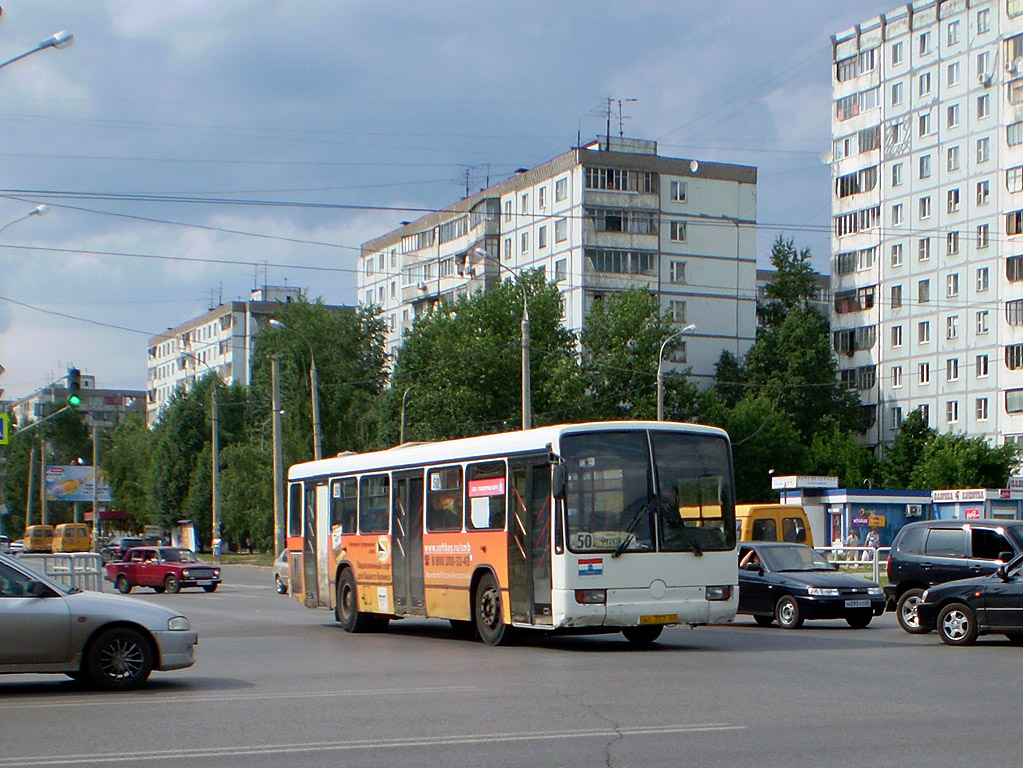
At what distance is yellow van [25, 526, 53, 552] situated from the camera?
318 ft

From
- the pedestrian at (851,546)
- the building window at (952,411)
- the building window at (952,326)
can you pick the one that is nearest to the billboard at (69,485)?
the building window at (952,411)

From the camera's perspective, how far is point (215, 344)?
472 feet

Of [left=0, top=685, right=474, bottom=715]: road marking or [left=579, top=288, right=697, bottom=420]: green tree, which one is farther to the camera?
[left=579, top=288, right=697, bottom=420]: green tree

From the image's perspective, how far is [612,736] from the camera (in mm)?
10133

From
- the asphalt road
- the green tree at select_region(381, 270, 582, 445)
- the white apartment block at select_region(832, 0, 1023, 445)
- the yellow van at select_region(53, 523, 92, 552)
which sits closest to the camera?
the asphalt road

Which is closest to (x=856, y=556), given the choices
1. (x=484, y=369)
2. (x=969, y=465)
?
(x=969, y=465)

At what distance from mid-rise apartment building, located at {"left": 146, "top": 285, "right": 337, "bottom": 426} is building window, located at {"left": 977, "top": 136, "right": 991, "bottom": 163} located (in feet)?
208

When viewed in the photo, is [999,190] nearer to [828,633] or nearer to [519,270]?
[519,270]

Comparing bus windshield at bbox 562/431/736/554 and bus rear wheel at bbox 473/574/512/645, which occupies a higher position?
bus windshield at bbox 562/431/736/554

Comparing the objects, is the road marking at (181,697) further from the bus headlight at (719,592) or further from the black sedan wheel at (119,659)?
the bus headlight at (719,592)

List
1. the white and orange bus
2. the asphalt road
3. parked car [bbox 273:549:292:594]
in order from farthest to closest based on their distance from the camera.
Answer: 1. parked car [bbox 273:549:292:594]
2. the white and orange bus
3. the asphalt road

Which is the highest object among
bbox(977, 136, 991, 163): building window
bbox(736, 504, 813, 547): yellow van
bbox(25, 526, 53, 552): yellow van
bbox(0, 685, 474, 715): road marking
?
bbox(977, 136, 991, 163): building window

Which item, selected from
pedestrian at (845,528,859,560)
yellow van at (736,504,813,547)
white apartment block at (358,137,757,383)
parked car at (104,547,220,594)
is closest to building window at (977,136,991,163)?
white apartment block at (358,137,757,383)

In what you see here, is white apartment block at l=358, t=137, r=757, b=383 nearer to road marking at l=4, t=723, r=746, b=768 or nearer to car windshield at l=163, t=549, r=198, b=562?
car windshield at l=163, t=549, r=198, b=562
